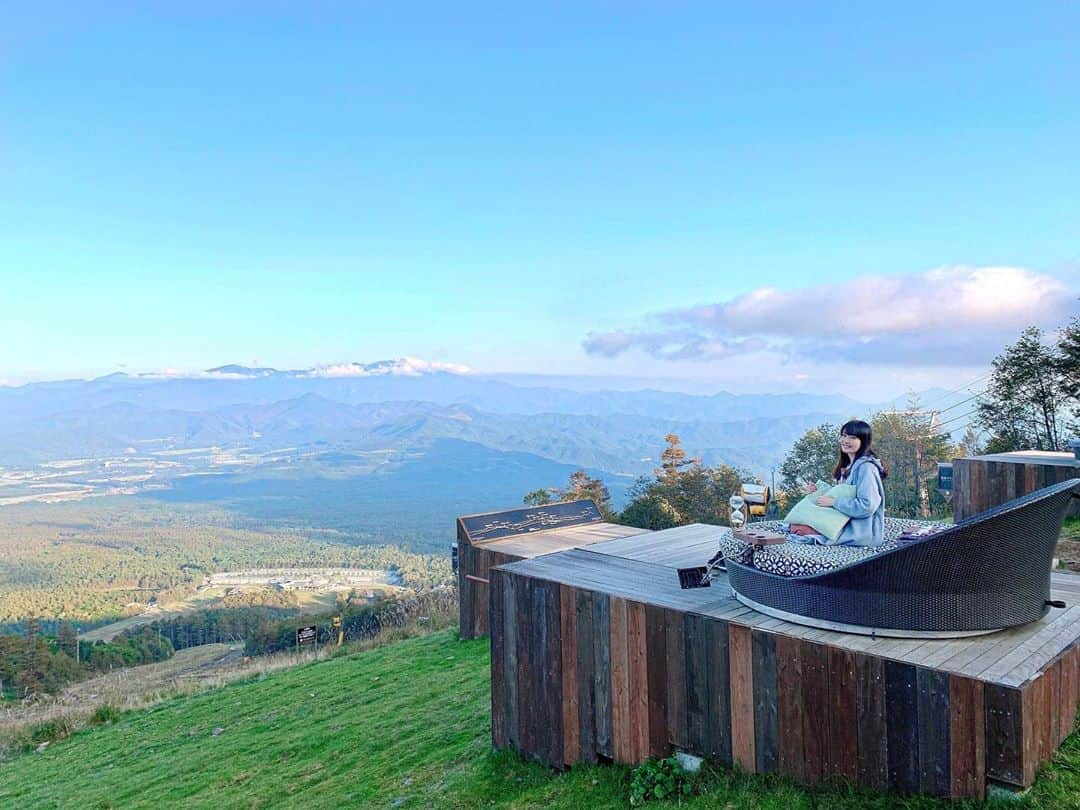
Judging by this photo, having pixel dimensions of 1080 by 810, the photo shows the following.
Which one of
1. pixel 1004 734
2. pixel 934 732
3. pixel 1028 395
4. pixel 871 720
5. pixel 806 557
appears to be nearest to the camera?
pixel 1004 734

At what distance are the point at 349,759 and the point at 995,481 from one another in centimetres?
818

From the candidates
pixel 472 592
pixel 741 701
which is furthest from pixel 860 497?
pixel 472 592

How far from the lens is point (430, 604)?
1432 cm

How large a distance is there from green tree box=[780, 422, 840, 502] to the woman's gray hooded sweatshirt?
1923 cm

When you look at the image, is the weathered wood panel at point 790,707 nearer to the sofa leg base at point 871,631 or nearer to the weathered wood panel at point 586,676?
the sofa leg base at point 871,631

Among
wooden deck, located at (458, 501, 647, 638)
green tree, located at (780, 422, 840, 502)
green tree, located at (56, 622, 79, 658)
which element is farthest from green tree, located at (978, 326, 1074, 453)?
green tree, located at (56, 622, 79, 658)

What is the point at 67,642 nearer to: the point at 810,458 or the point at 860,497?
the point at 810,458

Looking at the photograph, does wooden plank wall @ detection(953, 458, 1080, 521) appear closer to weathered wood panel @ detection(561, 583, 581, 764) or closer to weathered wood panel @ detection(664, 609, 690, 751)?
weathered wood panel @ detection(664, 609, 690, 751)

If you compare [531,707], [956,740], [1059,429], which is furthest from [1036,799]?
[1059,429]

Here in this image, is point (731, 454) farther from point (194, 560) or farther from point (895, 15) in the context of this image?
point (895, 15)

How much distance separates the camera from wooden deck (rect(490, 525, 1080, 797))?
9.11 ft

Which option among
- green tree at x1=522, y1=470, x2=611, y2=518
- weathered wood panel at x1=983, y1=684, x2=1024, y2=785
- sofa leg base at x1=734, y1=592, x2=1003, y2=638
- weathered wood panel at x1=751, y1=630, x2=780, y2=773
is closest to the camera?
weathered wood panel at x1=983, y1=684, x2=1024, y2=785

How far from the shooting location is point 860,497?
371cm

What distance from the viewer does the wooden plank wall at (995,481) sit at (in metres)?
8.06
